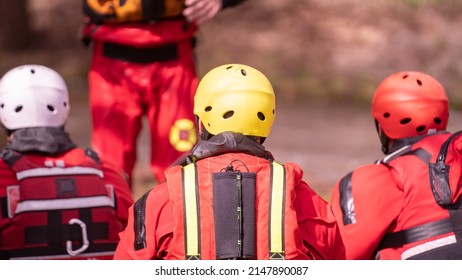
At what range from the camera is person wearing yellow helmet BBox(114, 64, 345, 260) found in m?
4.45

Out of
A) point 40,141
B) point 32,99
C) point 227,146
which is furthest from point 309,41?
point 227,146

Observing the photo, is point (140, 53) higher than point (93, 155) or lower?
higher

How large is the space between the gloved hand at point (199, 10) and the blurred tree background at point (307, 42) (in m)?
5.99

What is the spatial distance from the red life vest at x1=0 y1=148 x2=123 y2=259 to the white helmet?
272 millimetres

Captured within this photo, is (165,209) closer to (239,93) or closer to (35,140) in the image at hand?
(239,93)

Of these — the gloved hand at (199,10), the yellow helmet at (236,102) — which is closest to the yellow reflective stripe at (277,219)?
the yellow helmet at (236,102)

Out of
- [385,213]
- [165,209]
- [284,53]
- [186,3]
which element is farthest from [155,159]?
[284,53]

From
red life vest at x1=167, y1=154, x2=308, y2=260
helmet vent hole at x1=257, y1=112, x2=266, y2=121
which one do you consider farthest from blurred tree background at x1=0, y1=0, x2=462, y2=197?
red life vest at x1=167, y1=154, x2=308, y2=260

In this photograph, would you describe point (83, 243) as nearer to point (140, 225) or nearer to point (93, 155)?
point (93, 155)

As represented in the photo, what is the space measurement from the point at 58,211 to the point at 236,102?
1193 mm

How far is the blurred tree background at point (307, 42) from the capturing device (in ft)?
44.3

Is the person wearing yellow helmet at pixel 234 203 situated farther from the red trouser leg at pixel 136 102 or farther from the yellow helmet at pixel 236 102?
the red trouser leg at pixel 136 102

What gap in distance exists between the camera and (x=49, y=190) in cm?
546

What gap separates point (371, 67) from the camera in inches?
543
